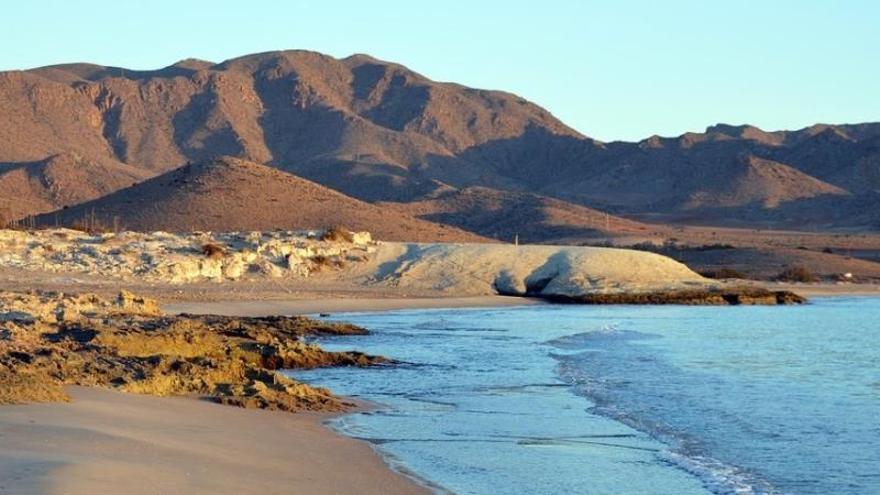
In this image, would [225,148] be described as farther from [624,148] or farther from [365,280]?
[365,280]

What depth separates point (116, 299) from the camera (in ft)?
101

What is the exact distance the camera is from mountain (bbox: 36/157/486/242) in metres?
76.4

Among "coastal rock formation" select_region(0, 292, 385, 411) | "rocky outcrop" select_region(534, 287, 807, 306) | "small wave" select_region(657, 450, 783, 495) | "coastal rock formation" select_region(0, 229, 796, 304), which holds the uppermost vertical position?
"coastal rock formation" select_region(0, 229, 796, 304)

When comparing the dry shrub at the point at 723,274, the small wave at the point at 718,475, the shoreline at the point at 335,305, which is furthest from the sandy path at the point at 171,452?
the dry shrub at the point at 723,274

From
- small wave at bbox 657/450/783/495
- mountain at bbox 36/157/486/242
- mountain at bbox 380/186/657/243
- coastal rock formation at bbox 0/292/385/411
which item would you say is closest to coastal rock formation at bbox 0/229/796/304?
coastal rock formation at bbox 0/292/385/411

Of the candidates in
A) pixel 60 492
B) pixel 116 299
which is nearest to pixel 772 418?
pixel 60 492

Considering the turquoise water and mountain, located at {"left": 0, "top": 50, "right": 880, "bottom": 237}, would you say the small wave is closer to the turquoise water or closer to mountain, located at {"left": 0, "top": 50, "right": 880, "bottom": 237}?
the turquoise water

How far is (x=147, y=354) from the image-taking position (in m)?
21.4

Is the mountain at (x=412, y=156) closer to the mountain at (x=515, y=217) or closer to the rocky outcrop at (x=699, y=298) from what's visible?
the mountain at (x=515, y=217)

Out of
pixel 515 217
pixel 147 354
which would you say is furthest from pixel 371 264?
pixel 515 217

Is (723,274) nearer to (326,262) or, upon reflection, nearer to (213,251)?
(326,262)

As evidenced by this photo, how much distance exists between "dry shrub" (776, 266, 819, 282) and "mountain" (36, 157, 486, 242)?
17.8 metres

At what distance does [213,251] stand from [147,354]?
3004 cm

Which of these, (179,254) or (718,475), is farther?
(179,254)
